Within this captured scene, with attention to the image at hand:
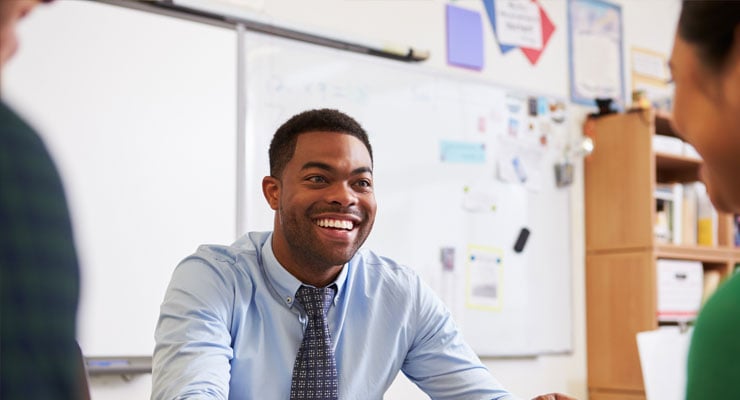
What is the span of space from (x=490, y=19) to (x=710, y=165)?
304 centimetres

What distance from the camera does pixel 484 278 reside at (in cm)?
347

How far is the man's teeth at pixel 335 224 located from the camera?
6.13ft

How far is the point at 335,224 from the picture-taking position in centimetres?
187

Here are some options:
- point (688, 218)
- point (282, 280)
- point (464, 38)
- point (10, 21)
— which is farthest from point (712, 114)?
point (688, 218)

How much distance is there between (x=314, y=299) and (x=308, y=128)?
0.41m

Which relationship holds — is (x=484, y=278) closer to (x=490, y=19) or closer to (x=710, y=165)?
(x=490, y=19)

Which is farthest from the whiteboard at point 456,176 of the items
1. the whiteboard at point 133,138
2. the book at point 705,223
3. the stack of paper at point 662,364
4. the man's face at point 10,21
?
the man's face at point 10,21

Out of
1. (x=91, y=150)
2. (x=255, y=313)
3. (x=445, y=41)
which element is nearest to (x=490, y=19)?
(x=445, y=41)

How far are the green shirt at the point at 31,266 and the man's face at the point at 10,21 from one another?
56 millimetres

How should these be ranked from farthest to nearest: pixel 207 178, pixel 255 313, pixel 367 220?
pixel 207 178 < pixel 367 220 < pixel 255 313

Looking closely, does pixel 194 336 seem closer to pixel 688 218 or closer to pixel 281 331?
pixel 281 331

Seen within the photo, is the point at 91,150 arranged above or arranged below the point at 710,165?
above

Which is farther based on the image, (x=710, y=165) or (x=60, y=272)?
(x=710, y=165)

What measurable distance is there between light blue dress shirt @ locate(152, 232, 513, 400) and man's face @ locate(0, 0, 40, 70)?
107 cm
